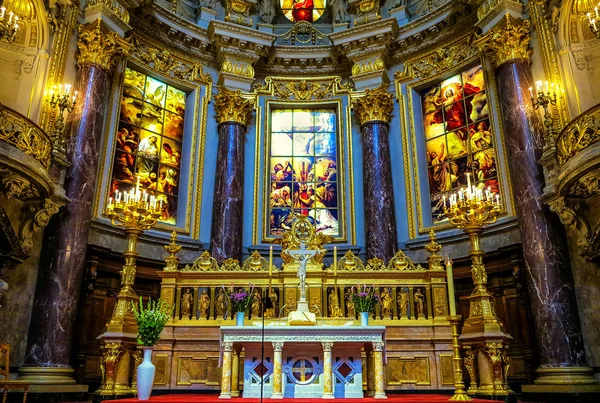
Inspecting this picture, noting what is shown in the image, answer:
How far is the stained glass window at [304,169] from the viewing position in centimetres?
1423

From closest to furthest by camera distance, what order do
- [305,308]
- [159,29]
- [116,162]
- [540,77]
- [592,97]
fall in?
1. [305,308]
2. [592,97]
3. [540,77]
4. [116,162]
5. [159,29]

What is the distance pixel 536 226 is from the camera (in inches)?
377

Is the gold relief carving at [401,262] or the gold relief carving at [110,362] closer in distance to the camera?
the gold relief carving at [110,362]

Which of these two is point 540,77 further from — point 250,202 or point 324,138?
point 250,202

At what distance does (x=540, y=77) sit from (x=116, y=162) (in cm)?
989

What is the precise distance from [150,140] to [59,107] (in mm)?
3414

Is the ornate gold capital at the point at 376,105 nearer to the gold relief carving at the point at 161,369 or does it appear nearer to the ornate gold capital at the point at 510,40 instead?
the ornate gold capital at the point at 510,40

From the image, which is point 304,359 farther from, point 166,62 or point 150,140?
point 166,62

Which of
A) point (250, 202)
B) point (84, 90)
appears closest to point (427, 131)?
point (250, 202)

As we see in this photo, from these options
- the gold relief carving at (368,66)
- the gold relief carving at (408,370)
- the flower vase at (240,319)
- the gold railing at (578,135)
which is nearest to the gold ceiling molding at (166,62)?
the gold relief carving at (368,66)

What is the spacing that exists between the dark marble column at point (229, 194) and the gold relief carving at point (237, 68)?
1.63m

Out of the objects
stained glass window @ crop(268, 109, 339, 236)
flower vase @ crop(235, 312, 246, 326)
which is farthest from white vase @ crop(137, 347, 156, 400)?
stained glass window @ crop(268, 109, 339, 236)

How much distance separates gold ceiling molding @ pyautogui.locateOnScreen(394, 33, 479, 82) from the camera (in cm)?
1330

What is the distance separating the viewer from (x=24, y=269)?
914cm
